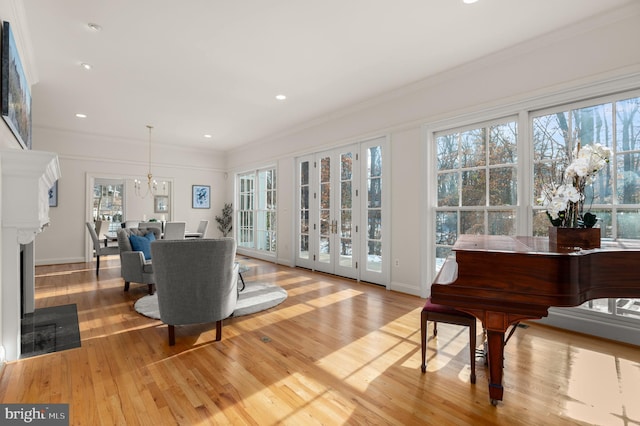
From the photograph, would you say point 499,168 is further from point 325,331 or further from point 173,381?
point 173,381

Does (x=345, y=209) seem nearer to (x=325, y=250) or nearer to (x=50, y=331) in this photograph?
(x=325, y=250)

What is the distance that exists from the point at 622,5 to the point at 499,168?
64.7 inches

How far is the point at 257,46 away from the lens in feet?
11.1

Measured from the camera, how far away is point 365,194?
510cm

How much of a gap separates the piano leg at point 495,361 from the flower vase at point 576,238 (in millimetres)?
634

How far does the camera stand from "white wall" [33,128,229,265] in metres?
6.71

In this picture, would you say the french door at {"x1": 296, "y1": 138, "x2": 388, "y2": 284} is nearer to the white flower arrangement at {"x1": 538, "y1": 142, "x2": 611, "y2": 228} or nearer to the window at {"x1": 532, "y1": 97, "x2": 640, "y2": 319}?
the window at {"x1": 532, "y1": 97, "x2": 640, "y2": 319}

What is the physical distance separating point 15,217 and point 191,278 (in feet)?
4.45

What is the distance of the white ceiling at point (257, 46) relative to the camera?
2.76 m

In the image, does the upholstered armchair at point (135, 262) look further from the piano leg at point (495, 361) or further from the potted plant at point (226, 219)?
the potted plant at point (226, 219)

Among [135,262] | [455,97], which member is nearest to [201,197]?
[135,262]

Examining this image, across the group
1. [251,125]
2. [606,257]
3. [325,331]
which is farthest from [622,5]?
[251,125]

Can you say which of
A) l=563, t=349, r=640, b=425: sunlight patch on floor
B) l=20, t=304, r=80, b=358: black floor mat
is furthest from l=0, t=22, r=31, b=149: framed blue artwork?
l=563, t=349, r=640, b=425: sunlight patch on floor

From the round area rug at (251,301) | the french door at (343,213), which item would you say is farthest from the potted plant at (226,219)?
the round area rug at (251,301)
